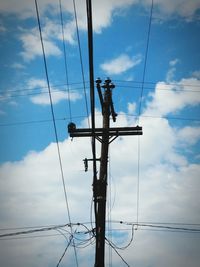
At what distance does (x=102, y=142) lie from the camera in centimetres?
982

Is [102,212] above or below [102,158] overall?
below

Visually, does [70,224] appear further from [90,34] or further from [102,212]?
[90,34]

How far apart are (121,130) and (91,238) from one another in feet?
13.9

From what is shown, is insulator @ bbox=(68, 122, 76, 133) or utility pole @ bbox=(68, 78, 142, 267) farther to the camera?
insulator @ bbox=(68, 122, 76, 133)

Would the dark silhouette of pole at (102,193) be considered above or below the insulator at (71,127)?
below

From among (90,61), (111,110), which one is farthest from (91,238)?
(90,61)

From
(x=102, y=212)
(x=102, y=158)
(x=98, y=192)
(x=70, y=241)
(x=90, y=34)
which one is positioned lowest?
(x=70, y=241)

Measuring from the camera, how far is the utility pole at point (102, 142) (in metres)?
8.52

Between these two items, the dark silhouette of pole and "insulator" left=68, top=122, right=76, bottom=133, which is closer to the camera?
the dark silhouette of pole

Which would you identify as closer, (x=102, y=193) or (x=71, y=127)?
(x=102, y=193)

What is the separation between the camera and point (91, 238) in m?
10.1

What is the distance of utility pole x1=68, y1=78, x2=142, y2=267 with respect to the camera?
28.0 ft

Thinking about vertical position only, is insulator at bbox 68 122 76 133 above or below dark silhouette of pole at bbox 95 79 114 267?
above

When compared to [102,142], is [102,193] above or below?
below
